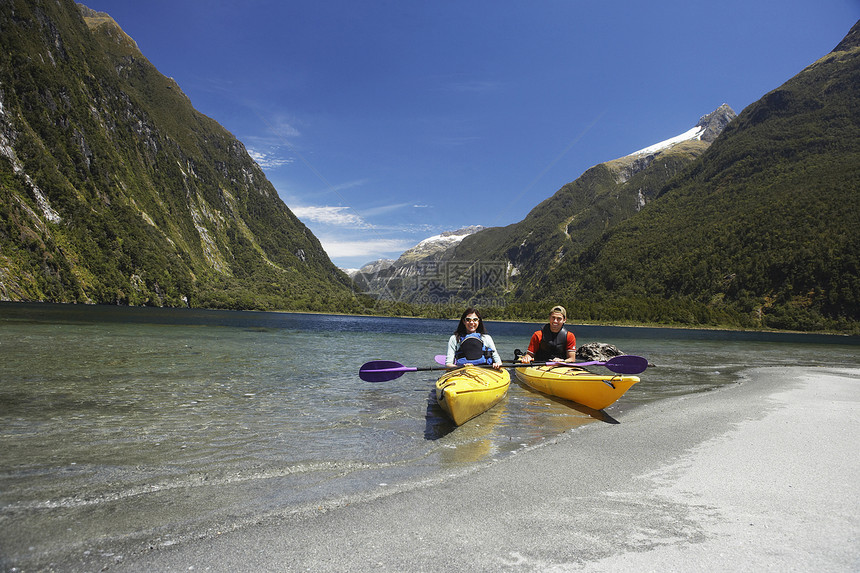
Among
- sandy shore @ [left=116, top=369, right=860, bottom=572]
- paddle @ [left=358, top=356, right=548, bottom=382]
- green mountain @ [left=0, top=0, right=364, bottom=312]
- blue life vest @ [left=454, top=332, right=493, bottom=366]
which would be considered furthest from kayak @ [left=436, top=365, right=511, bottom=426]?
green mountain @ [left=0, top=0, right=364, bottom=312]

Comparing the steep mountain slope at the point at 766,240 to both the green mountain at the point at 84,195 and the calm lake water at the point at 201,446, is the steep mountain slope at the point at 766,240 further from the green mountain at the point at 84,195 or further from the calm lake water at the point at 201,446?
the calm lake water at the point at 201,446

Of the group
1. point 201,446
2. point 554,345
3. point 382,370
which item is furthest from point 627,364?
point 201,446

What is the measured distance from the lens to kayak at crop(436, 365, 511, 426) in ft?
26.3

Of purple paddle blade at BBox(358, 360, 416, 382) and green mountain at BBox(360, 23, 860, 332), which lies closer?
purple paddle blade at BBox(358, 360, 416, 382)

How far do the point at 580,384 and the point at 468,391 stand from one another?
357 cm

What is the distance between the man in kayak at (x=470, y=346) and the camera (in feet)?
34.0

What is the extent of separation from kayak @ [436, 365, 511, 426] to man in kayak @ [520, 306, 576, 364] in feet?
9.10

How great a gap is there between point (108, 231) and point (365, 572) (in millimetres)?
166097

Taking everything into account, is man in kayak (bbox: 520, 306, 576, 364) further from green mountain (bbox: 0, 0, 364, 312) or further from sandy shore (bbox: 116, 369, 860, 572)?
green mountain (bbox: 0, 0, 364, 312)

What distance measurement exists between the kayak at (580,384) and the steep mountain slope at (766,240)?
133969mm

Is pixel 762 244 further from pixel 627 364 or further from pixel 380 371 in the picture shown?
pixel 380 371

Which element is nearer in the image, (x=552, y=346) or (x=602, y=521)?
(x=602, y=521)

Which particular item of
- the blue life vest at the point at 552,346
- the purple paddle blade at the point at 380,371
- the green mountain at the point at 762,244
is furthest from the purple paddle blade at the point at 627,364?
the green mountain at the point at 762,244

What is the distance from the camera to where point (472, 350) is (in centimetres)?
1041
